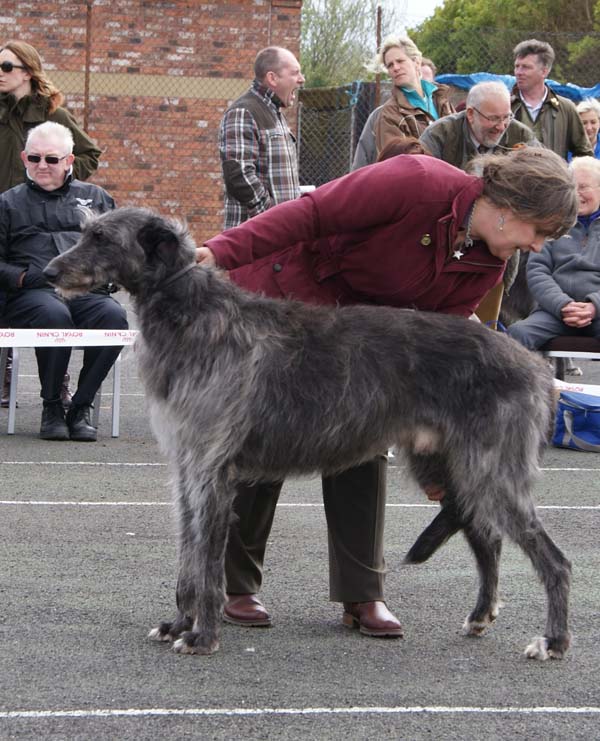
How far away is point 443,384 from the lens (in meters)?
4.32

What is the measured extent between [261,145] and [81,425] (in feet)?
8.06

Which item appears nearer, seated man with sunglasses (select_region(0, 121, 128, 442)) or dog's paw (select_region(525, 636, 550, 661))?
dog's paw (select_region(525, 636, 550, 661))

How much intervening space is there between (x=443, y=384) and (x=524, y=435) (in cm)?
37

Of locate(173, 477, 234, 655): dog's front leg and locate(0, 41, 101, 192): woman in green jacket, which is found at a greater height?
locate(0, 41, 101, 192): woman in green jacket

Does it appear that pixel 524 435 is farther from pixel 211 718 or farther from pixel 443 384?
pixel 211 718

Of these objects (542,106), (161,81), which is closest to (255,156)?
(542,106)

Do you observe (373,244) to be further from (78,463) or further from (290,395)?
(78,463)

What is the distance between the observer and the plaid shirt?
28.5 ft

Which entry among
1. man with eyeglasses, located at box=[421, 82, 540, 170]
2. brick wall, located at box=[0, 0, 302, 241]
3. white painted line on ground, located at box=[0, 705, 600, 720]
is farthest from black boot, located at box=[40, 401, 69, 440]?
brick wall, located at box=[0, 0, 302, 241]

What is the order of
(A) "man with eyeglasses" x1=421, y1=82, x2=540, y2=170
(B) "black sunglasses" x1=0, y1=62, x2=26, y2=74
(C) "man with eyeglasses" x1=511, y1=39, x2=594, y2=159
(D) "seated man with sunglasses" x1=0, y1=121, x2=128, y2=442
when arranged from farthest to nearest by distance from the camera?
(C) "man with eyeglasses" x1=511, y1=39, x2=594, y2=159 → (B) "black sunglasses" x1=0, y1=62, x2=26, y2=74 → (D) "seated man with sunglasses" x1=0, y1=121, x2=128, y2=442 → (A) "man with eyeglasses" x1=421, y1=82, x2=540, y2=170

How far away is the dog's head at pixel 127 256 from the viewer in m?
4.24

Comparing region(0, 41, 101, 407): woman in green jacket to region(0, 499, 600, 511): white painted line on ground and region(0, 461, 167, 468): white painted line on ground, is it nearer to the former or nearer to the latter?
region(0, 461, 167, 468): white painted line on ground

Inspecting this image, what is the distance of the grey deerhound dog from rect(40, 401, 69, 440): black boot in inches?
166

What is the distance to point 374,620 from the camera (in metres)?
4.64
